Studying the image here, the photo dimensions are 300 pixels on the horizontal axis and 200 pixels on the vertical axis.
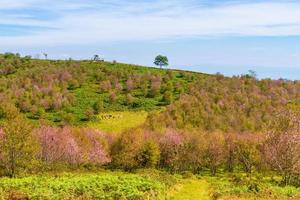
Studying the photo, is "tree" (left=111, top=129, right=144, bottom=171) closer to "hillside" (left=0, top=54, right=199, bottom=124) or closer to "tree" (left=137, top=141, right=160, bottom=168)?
"tree" (left=137, top=141, right=160, bottom=168)

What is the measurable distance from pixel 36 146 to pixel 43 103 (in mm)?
80207

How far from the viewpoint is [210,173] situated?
10081 cm

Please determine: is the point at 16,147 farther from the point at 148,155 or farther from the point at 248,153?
the point at 248,153

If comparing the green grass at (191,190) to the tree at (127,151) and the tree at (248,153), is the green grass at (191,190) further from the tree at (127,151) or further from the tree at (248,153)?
the tree at (248,153)

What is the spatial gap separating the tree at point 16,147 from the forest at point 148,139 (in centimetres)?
17

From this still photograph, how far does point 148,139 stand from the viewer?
344 feet

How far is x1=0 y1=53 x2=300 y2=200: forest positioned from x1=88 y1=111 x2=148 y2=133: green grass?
0.32 metres

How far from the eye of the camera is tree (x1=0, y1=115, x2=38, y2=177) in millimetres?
→ 85625

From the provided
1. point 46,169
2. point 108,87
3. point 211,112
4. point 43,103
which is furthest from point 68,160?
point 108,87

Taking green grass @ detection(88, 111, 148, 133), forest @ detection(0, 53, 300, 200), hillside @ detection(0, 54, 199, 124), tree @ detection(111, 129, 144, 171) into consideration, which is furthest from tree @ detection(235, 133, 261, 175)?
hillside @ detection(0, 54, 199, 124)

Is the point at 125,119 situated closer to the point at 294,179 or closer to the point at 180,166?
the point at 180,166

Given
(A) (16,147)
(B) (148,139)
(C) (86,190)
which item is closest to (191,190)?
(C) (86,190)

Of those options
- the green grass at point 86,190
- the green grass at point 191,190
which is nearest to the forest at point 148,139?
the green grass at point 86,190

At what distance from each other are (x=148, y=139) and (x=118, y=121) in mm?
55322
